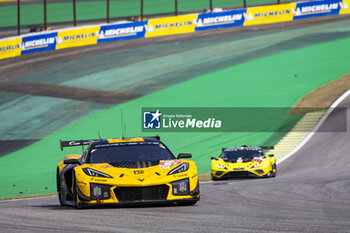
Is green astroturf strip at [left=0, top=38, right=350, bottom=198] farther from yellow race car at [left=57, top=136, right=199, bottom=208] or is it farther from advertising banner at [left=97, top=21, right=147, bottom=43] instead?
advertising banner at [left=97, top=21, right=147, bottom=43]

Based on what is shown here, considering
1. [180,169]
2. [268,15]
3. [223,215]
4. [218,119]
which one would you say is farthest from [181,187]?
[268,15]

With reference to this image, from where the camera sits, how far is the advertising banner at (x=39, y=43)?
4484 cm

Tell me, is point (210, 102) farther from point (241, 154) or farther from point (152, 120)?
point (241, 154)

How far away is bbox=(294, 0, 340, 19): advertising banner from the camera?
52.0m

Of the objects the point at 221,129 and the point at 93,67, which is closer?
the point at 221,129

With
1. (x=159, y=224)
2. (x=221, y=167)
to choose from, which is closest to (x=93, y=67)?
(x=221, y=167)

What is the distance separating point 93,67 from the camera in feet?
138

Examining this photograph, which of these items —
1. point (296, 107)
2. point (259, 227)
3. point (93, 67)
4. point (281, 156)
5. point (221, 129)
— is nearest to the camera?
point (259, 227)

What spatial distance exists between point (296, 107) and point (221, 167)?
39.4 ft

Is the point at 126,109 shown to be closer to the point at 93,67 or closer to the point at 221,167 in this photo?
the point at 93,67

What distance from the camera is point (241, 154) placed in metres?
21.6

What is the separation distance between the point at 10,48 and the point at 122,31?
8983 millimetres

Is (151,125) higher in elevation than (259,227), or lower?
lower

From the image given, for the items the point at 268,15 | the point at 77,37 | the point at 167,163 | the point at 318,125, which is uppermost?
the point at 268,15
